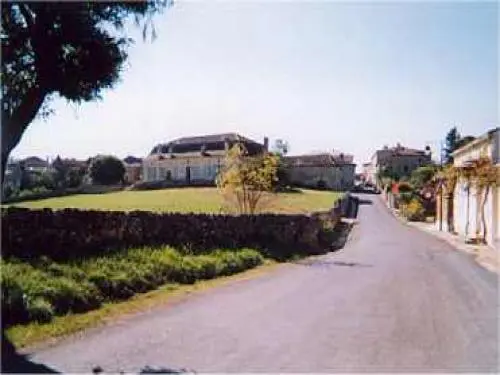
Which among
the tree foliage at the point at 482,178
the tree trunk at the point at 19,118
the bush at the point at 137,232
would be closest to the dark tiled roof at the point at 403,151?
the tree foliage at the point at 482,178

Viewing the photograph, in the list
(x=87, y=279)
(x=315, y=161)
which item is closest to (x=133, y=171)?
(x=315, y=161)

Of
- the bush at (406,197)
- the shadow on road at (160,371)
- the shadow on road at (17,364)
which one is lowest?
the shadow on road at (160,371)

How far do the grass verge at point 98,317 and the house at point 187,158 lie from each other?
234 feet

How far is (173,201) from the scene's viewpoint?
2297 inches

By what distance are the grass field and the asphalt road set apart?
3067cm

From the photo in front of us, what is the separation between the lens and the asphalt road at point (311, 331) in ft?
26.9

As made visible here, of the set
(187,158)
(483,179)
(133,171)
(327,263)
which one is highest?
(187,158)

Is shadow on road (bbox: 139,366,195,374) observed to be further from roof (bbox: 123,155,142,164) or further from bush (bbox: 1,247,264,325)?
roof (bbox: 123,155,142,164)

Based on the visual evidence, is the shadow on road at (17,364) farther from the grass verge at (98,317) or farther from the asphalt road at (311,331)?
the grass verge at (98,317)

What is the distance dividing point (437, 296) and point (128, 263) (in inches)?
289

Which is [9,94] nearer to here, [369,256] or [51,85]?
[51,85]

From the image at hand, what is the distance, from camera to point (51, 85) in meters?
9.05

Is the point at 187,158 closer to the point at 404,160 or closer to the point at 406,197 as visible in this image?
the point at 406,197

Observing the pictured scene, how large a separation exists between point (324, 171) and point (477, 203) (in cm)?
6553
